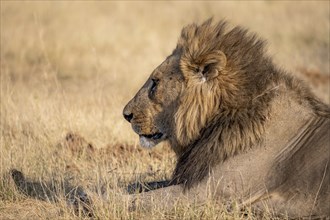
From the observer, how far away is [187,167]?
5109 millimetres

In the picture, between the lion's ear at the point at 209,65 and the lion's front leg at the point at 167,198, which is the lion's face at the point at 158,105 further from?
the lion's front leg at the point at 167,198

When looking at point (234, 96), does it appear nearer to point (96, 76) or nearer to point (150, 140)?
point (150, 140)

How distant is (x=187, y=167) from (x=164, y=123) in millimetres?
405

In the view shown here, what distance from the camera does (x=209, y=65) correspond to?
5090 millimetres

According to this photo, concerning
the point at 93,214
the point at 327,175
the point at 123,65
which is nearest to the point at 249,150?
the point at 327,175

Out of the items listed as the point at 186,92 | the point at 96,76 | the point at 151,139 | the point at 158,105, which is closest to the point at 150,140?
the point at 151,139

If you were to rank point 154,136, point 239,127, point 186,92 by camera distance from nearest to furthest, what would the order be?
point 239,127 < point 186,92 < point 154,136

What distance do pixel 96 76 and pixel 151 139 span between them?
7535mm

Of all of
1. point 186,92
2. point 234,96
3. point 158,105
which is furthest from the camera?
point 158,105

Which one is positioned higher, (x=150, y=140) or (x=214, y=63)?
(x=214, y=63)

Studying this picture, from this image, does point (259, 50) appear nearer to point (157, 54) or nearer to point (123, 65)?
point (123, 65)

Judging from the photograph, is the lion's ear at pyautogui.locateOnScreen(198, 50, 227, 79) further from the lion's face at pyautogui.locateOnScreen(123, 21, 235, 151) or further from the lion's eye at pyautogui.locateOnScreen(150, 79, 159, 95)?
the lion's eye at pyautogui.locateOnScreen(150, 79, 159, 95)

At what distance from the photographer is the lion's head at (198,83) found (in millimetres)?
5062

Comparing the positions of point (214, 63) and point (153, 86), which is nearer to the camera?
point (214, 63)
